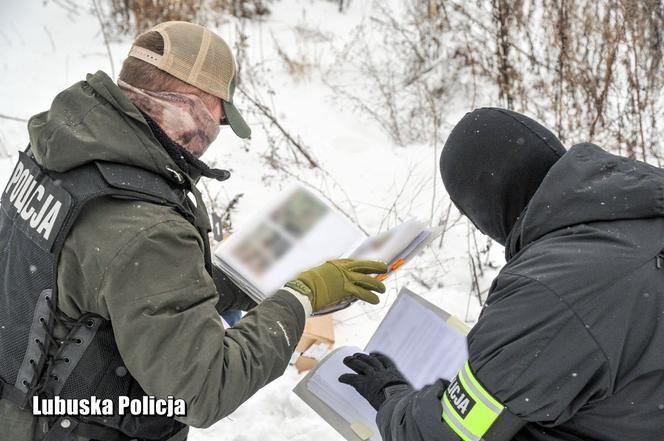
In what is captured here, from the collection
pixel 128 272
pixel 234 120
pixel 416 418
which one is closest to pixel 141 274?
pixel 128 272

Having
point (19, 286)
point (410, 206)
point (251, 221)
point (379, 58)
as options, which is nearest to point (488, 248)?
point (410, 206)

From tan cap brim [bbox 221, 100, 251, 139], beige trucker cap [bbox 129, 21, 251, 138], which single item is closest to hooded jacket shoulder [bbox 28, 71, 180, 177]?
beige trucker cap [bbox 129, 21, 251, 138]

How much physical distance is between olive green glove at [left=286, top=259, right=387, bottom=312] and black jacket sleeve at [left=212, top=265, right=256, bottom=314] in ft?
1.39

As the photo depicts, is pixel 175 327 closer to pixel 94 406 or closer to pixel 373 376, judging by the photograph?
pixel 94 406

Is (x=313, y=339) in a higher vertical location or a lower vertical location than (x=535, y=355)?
lower

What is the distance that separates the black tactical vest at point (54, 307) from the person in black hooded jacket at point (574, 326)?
2.65 feet

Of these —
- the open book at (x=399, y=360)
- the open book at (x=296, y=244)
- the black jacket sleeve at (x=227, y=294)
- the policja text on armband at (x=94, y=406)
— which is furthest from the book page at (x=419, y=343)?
the policja text on armband at (x=94, y=406)

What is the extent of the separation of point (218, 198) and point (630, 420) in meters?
3.25

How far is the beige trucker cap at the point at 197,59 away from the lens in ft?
5.54

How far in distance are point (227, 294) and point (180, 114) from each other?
77 cm

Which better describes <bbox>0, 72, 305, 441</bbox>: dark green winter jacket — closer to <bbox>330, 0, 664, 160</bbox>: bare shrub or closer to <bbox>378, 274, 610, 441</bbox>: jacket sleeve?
<bbox>378, 274, 610, 441</bbox>: jacket sleeve

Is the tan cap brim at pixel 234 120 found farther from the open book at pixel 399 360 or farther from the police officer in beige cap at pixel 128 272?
the open book at pixel 399 360

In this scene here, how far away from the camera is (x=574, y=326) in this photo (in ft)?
4.19

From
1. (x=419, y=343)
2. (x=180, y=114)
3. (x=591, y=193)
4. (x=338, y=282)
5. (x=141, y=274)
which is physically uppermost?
(x=591, y=193)
